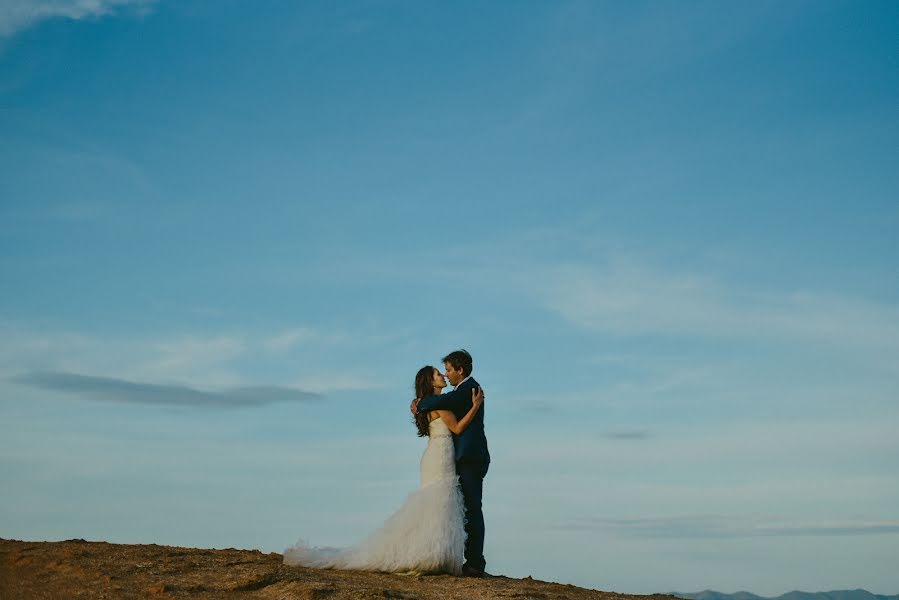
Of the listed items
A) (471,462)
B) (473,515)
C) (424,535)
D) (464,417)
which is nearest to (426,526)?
(424,535)

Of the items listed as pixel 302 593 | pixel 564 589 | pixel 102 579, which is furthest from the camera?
pixel 564 589

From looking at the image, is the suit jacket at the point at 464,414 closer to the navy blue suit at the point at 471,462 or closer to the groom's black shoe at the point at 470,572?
the navy blue suit at the point at 471,462

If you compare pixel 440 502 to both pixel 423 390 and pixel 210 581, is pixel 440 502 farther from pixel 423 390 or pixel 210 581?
pixel 210 581

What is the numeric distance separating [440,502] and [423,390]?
5.85 feet

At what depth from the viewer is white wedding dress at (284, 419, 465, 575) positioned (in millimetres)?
14938

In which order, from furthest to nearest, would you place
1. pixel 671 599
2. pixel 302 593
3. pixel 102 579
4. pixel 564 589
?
pixel 671 599 < pixel 564 589 < pixel 102 579 < pixel 302 593

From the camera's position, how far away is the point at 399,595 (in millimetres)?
12797

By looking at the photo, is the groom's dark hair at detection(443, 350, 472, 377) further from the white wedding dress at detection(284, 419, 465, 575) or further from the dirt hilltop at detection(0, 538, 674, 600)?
the dirt hilltop at detection(0, 538, 674, 600)

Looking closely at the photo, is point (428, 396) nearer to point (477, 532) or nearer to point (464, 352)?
point (464, 352)

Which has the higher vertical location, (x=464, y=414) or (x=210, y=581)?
(x=464, y=414)

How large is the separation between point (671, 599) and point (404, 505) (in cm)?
464

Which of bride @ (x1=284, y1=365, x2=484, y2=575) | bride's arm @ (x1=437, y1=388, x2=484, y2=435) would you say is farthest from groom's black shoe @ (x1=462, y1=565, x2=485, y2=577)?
bride's arm @ (x1=437, y1=388, x2=484, y2=435)

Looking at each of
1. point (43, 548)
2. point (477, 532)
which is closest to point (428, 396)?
point (477, 532)

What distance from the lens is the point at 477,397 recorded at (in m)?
15.3
